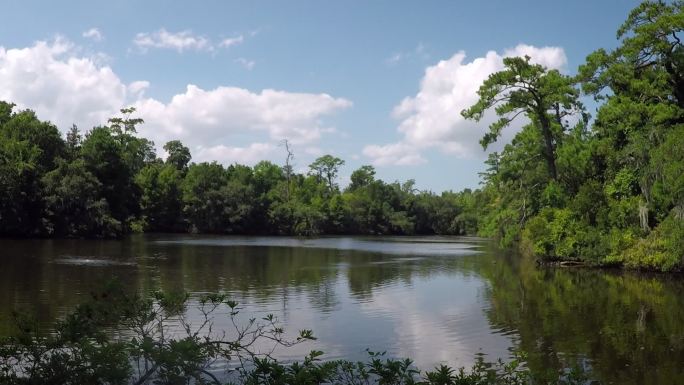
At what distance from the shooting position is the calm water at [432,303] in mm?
12984

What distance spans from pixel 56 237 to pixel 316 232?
1765 inches

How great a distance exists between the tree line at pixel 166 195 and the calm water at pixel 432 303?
2383 centimetres

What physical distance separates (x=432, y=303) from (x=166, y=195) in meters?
71.2

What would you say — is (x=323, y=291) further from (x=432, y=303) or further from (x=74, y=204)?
(x=74, y=204)

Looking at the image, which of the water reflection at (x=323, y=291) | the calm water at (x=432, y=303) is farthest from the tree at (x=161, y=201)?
the calm water at (x=432, y=303)

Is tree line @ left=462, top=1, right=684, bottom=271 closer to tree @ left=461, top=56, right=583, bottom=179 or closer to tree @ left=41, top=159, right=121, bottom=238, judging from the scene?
tree @ left=461, top=56, right=583, bottom=179

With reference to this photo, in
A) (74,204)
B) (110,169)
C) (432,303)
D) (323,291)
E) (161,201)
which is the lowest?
(432,303)

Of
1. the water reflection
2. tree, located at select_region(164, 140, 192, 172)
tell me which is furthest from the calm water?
tree, located at select_region(164, 140, 192, 172)

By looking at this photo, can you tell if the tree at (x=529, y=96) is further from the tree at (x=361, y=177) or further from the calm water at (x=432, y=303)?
the tree at (x=361, y=177)

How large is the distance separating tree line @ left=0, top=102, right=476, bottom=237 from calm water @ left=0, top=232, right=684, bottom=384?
78.2 ft

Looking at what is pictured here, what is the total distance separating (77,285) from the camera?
21891mm

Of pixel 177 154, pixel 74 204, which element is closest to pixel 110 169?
pixel 74 204

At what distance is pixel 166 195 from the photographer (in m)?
85.8

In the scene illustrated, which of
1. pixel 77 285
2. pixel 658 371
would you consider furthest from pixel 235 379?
pixel 77 285
